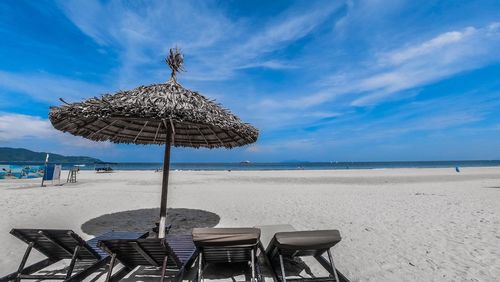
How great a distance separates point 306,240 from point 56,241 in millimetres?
2950

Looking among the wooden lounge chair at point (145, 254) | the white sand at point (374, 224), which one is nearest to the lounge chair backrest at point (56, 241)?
the wooden lounge chair at point (145, 254)

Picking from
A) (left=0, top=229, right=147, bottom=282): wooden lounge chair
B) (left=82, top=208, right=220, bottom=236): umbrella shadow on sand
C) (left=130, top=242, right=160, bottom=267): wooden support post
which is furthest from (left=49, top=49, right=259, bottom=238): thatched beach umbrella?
(left=82, top=208, right=220, bottom=236): umbrella shadow on sand

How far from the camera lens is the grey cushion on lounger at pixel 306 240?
2.90 m

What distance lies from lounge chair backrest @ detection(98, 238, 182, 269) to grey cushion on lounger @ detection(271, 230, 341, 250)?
120 centimetres

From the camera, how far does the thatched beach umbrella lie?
361 centimetres

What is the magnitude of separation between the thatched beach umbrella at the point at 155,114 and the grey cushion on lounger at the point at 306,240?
1.98 m

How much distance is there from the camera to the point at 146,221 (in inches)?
263

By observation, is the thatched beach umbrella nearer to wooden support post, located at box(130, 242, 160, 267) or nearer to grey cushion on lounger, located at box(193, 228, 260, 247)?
wooden support post, located at box(130, 242, 160, 267)

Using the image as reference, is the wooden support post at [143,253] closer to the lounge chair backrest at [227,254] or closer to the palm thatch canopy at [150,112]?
the lounge chair backrest at [227,254]

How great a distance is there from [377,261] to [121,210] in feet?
23.5

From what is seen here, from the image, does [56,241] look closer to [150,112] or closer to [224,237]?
[150,112]

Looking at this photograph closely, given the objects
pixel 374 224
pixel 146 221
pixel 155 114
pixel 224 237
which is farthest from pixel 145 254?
pixel 374 224

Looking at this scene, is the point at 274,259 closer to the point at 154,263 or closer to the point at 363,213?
the point at 154,263

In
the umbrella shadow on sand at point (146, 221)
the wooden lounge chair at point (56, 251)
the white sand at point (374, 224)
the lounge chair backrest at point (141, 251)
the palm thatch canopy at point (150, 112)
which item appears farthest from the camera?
the umbrella shadow on sand at point (146, 221)
